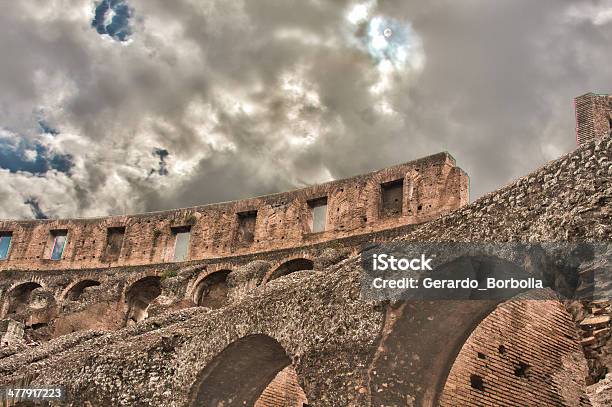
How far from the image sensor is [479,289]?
7.77 metres

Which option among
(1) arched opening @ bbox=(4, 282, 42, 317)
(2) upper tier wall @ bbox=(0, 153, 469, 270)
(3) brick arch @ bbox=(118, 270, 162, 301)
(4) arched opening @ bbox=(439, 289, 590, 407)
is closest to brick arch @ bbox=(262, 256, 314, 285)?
(2) upper tier wall @ bbox=(0, 153, 469, 270)

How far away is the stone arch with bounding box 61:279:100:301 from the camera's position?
29750mm

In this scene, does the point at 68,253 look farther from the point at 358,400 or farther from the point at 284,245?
the point at 358,400

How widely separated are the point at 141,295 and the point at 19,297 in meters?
6.46

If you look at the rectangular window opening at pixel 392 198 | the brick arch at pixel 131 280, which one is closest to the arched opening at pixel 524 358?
the rectangular window opening at pixel 392 198

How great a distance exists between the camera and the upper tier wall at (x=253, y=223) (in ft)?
78.7

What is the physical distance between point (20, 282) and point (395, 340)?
87.4 feet

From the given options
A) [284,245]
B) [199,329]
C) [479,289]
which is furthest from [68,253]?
[479,289]

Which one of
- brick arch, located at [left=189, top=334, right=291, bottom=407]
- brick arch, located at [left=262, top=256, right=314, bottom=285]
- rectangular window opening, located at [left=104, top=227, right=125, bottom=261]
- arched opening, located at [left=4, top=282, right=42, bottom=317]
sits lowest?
brick arch, located at [left=189, top=334, right=291, bottom=407]

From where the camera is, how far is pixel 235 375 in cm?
1124

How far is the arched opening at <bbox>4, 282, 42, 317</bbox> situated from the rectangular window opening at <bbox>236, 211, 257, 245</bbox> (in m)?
9.74

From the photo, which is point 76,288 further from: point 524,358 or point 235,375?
point 524,358

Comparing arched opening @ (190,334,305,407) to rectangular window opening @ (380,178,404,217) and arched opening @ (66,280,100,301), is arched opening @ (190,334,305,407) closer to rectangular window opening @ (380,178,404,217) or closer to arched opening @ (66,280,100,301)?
rectangular window opening @ (380,178,404,217)

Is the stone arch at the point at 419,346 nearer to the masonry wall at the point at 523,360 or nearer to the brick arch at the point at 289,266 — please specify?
the masonry wall at the point at 523,360
